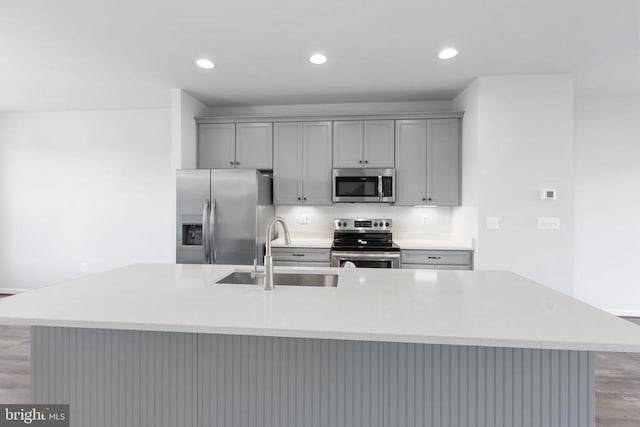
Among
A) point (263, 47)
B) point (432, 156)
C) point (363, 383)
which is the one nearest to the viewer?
point (363, 383)

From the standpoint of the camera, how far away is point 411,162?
145 inches

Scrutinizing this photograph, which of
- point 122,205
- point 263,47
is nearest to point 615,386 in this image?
point 263,47

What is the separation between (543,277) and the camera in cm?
315

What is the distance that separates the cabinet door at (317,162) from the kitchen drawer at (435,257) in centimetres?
108

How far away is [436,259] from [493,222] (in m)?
0.66

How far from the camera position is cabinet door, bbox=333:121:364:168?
374 centimetres

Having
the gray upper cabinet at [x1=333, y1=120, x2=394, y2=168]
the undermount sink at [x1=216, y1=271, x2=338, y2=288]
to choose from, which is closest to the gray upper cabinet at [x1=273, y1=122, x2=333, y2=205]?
the gray upper cabinet at [x1=333, y1=120, x2=394, y2=168]

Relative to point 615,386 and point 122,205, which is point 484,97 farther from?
point 122,205

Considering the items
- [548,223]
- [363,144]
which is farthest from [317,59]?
[548,223]

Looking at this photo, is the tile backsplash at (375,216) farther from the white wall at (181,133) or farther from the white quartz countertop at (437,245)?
the white wall at (181,133)

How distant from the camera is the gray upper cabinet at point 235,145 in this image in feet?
12.7

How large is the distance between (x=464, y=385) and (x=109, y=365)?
155 centimetres

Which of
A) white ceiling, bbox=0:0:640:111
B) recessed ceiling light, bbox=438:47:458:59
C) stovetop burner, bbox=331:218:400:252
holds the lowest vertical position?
stovetop burner, bbox=331:218:400:252

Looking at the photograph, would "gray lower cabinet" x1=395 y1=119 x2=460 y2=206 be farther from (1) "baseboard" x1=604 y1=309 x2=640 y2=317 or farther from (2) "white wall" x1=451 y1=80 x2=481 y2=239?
(1) "baseboard" x1=604 y1=309 x2=640 y2=317
